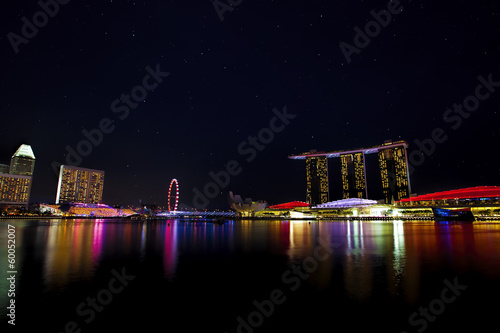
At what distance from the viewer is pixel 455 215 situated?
89.9m

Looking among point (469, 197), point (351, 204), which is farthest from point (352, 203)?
point (469, 197)

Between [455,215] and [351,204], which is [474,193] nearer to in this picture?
[455,215]

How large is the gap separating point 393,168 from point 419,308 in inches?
7812

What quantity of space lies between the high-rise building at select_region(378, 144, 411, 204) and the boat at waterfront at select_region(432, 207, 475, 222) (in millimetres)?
88188

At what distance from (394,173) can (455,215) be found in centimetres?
10197

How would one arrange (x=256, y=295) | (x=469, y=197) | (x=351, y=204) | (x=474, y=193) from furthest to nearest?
(x=351, y=204), (x=469, y=197), (x=474, y=193), (x=256, y=295)

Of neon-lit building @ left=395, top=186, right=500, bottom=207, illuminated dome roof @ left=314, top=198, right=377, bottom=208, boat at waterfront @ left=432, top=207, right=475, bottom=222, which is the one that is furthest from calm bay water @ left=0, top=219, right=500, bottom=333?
illuminated dome roof @ left=314, top=198, right=377, bottom=208

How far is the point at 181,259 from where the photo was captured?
19391 mm

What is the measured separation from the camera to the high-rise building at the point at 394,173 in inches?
7062

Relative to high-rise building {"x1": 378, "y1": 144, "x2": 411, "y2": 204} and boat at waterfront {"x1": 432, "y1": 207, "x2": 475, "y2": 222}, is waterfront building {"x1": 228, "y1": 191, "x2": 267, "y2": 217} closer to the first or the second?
high-rise building {"x1": 378, "y1": 144, "x2": 411, "y2": 204}

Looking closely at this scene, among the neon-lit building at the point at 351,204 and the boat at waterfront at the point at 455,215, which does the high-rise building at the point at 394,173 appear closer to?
the neon-lit building at the point at 351,204

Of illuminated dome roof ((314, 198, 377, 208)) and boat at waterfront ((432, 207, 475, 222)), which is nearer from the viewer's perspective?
boat at waterfront ((432, 207, 475, 222))

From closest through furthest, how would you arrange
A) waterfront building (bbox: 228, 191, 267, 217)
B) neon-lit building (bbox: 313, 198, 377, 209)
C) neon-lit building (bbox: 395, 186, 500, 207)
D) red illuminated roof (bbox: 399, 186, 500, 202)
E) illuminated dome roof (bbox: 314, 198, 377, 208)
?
neon-lit building (bbox: 395, 186, 500, 207) → red illuminated roof (bbox: 399, 186, 500, 202) → neon-lit building (bbox: 313, 198, 377, 209) → illuminated dome roof (bbox: 314, 198, 377, 208) → waterfront building (bbox: 228, 191, 267, 217)

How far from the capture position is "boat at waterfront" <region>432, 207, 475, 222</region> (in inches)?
3337
